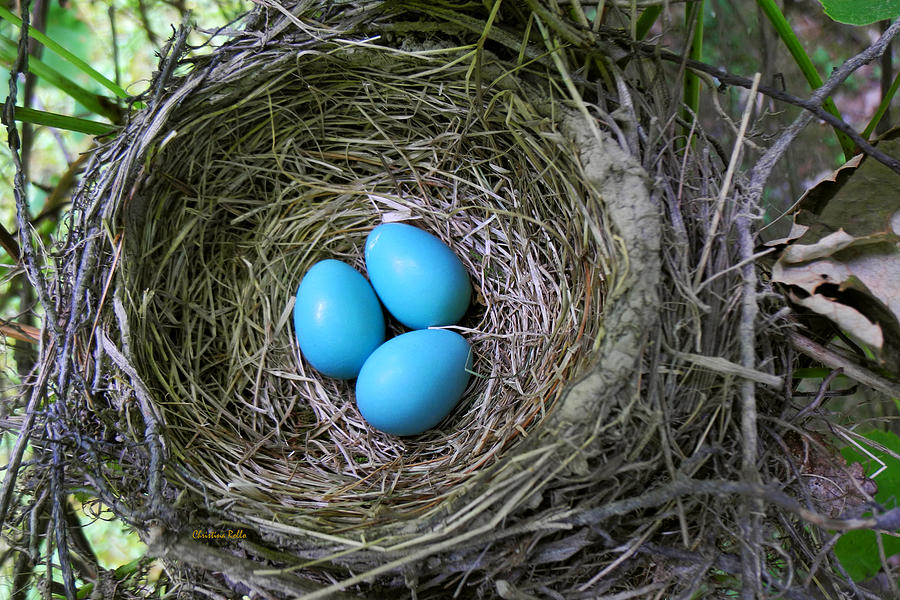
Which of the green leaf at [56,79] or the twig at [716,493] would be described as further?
the green leaf at [56,79]

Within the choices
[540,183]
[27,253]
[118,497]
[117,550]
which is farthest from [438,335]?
[117,550]

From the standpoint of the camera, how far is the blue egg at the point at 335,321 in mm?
1304

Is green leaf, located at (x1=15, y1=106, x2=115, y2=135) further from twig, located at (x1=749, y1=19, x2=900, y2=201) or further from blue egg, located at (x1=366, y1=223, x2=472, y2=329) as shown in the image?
twig, located at (x1=749, y1=19, x2=900, y2=201)

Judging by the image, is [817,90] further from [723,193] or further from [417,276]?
[417,276]

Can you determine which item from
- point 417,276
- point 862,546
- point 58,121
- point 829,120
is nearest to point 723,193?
point 829,120

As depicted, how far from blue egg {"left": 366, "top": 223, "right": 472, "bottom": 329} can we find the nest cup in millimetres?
64

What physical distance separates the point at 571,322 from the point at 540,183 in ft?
1.01

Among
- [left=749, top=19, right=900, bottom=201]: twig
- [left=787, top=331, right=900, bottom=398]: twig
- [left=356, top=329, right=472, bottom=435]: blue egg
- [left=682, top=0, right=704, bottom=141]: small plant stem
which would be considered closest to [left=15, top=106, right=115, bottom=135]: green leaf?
[left=356, top=329, right=472, bottom=435]: blue egg

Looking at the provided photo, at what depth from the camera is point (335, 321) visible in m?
1.30

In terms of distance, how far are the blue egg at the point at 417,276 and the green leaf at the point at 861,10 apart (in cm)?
81

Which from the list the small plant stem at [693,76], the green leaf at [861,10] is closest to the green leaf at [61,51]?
the small plant stem at [693,76]

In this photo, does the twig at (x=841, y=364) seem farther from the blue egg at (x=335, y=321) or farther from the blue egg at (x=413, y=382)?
the blue egg at (x=335, y=321)

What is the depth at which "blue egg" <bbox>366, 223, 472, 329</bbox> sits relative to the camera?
1296 mm

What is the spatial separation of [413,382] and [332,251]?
0.45 meters
